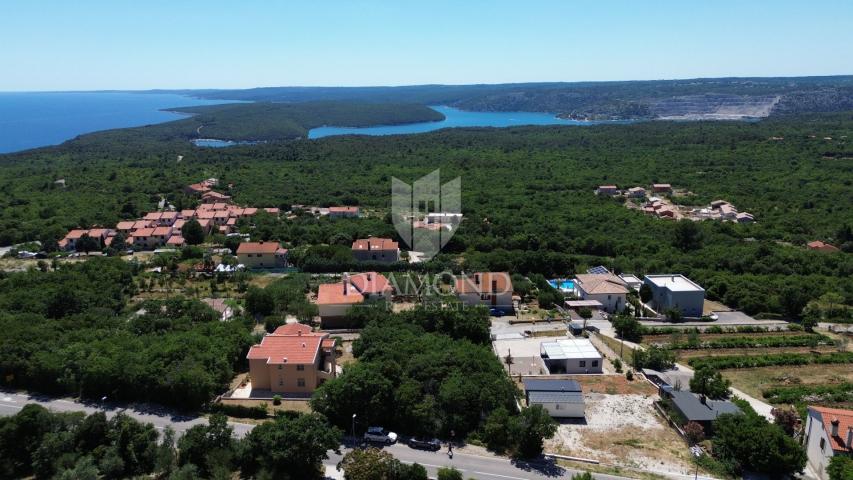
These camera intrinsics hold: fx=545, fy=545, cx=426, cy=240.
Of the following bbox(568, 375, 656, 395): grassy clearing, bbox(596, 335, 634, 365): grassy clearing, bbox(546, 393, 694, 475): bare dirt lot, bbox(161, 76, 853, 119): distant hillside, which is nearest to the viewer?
bbox(546, 393, 694, 475): bare dirt lot

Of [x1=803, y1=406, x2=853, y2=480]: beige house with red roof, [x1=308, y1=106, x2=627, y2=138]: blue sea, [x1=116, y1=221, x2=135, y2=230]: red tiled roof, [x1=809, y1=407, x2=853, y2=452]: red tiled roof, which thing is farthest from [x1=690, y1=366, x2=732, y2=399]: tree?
[x1=308, y1=106, x2=627, y2=138]: blue sea

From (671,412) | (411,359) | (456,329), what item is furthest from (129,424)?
(671,412)

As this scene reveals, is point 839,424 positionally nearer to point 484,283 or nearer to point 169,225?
point 484,283

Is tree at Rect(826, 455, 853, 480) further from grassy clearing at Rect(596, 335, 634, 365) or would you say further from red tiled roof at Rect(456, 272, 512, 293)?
red tiled roof at Rect(456, 272, 512, 293)

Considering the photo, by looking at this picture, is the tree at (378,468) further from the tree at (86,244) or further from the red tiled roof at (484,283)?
the tree at (86,244)

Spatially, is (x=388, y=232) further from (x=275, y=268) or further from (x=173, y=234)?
(x=173, y=234)
